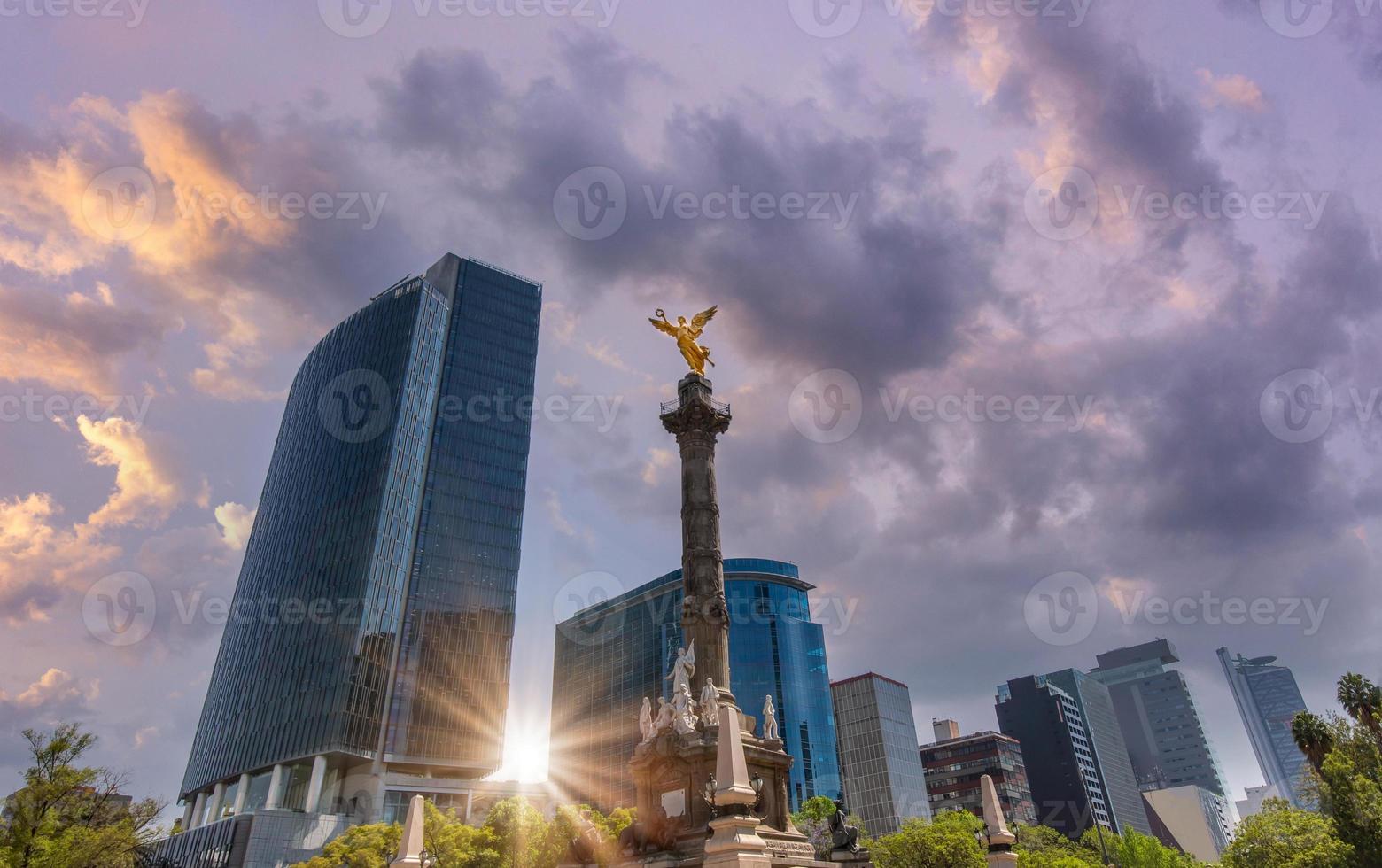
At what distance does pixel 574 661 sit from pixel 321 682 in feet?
197

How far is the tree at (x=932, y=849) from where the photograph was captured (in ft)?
138

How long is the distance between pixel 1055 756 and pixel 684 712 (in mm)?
157371

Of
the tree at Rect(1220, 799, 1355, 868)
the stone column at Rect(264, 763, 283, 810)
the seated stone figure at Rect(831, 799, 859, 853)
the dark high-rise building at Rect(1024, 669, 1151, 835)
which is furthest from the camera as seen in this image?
the dark high-rise building at Rect(1024, 669, 1151, 835)

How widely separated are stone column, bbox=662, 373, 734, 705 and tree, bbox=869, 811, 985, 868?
1961 centimetres

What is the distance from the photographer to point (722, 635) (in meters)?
31.5

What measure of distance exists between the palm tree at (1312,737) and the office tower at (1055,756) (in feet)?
354

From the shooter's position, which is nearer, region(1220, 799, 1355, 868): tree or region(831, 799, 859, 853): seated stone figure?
region(831, 799, 859, 853): seated stone figure

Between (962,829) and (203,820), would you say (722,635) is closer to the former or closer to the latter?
(962,829)

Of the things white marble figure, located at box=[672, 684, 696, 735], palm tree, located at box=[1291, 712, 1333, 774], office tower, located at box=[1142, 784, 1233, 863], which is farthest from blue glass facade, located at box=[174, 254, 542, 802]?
office tower, located at box=[1142, 784, 1233, 863]

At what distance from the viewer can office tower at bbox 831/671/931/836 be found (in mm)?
118438

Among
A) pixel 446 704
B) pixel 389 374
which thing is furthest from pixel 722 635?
pixel 389 374

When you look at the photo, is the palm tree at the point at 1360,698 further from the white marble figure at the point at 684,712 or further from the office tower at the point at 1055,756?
the office tower at the point at 1055,756

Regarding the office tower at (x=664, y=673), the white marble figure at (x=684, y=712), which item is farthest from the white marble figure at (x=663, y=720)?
the office tower at (x=664, y=673)

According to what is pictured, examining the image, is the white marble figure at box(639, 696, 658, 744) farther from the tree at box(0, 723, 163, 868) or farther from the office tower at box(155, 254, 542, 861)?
the office tower at box(155, 254, 542, 861)
